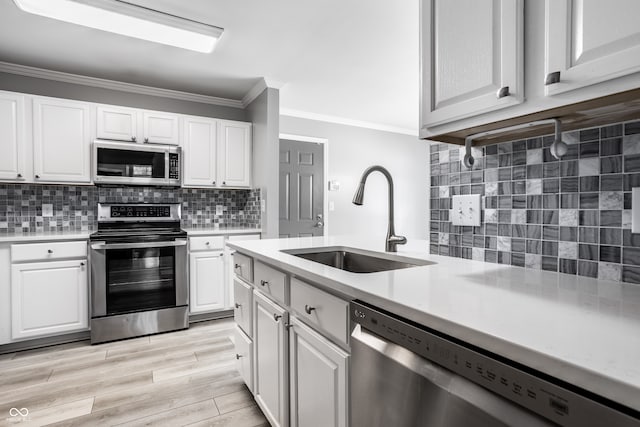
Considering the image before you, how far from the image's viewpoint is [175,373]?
2.28 metres

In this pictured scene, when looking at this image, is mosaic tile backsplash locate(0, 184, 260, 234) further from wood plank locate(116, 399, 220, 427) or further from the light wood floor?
wood plank locate(116, 399, 220, 427)

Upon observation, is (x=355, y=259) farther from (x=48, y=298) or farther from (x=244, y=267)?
(x=48, y=298)

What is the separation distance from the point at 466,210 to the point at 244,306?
4.23 feet

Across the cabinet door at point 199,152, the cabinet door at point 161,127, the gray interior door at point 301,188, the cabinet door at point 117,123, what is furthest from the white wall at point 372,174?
the cabinet door at point 117,123

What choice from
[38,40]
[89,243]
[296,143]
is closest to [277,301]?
[89,243]

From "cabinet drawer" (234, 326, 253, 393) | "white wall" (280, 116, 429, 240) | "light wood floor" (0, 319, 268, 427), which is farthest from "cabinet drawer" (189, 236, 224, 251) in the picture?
"white wall" (280, 116, 429, 240)

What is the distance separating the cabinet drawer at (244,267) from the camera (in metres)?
1.82

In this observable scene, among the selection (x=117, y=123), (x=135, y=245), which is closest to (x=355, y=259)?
(x=135, y=245)

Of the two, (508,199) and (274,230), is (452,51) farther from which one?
(274,230)

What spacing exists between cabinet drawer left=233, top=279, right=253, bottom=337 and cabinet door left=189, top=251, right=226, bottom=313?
1356 mm

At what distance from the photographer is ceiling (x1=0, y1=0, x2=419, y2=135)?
7.29ft

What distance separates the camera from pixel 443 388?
68cm

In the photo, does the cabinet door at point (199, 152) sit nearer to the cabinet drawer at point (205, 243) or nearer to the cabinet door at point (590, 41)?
the cabinet drawer at point (205, 243)

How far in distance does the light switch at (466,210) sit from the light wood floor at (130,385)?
4.74 feet
